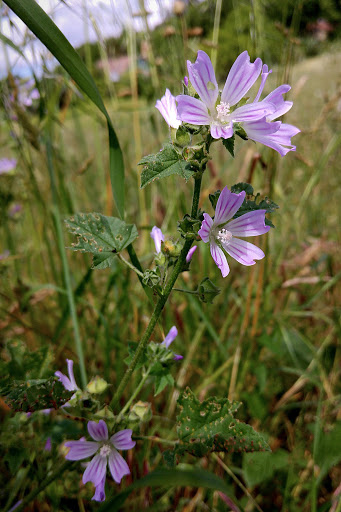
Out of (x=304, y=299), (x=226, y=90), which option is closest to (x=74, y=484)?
(x=226, y=90)

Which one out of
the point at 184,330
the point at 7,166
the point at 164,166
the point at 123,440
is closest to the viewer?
the point at 164,166

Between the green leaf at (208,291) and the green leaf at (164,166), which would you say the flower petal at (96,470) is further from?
the green leaf at (164,166)

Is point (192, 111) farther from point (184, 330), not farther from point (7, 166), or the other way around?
point (7, 166)

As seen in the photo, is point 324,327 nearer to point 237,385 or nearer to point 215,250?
point 237,385

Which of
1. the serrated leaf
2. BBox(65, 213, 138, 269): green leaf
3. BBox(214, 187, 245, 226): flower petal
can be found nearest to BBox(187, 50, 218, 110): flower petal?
BBox(214, 187, 245, 226): flower petal

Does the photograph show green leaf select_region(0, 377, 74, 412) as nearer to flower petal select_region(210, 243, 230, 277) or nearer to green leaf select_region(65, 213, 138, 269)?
green leaf select_region(65, 213, 138, 269)

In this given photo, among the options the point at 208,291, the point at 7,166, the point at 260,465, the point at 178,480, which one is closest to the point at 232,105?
the point at 208,291

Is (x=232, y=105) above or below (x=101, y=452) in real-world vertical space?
above
